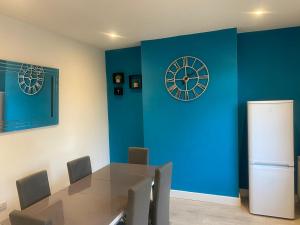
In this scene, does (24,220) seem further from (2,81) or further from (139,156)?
(139,156)

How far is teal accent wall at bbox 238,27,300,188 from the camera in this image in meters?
3.38

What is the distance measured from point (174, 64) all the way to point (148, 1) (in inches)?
54.8

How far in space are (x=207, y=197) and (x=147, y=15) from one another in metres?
2.65

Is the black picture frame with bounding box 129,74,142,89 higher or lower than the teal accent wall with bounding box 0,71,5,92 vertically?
higher

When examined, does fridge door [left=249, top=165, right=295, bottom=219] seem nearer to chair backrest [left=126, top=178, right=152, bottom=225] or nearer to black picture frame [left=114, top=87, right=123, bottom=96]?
chair backrest [left=126, top=178, right=152, bottom=225]

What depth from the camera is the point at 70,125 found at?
11.9 feet

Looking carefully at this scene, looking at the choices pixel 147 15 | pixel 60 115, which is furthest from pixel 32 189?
pixel 147 15

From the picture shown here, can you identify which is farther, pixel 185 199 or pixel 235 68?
pixel 185 199

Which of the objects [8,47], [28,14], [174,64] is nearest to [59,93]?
[8,47]

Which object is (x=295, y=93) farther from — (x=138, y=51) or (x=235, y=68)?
(x=138, y=51)

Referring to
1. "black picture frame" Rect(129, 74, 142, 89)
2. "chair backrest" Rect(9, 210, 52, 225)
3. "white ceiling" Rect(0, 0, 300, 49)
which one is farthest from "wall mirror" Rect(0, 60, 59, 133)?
"chair backrest" Rect(9, 210, 52, 225)

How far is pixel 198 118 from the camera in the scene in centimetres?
354

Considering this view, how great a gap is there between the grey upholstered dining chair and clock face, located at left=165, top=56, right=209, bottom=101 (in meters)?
2.00

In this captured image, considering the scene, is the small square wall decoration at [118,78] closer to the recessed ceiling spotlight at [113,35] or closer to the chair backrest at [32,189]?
the recessed ceiling spotlight at [113,35]
